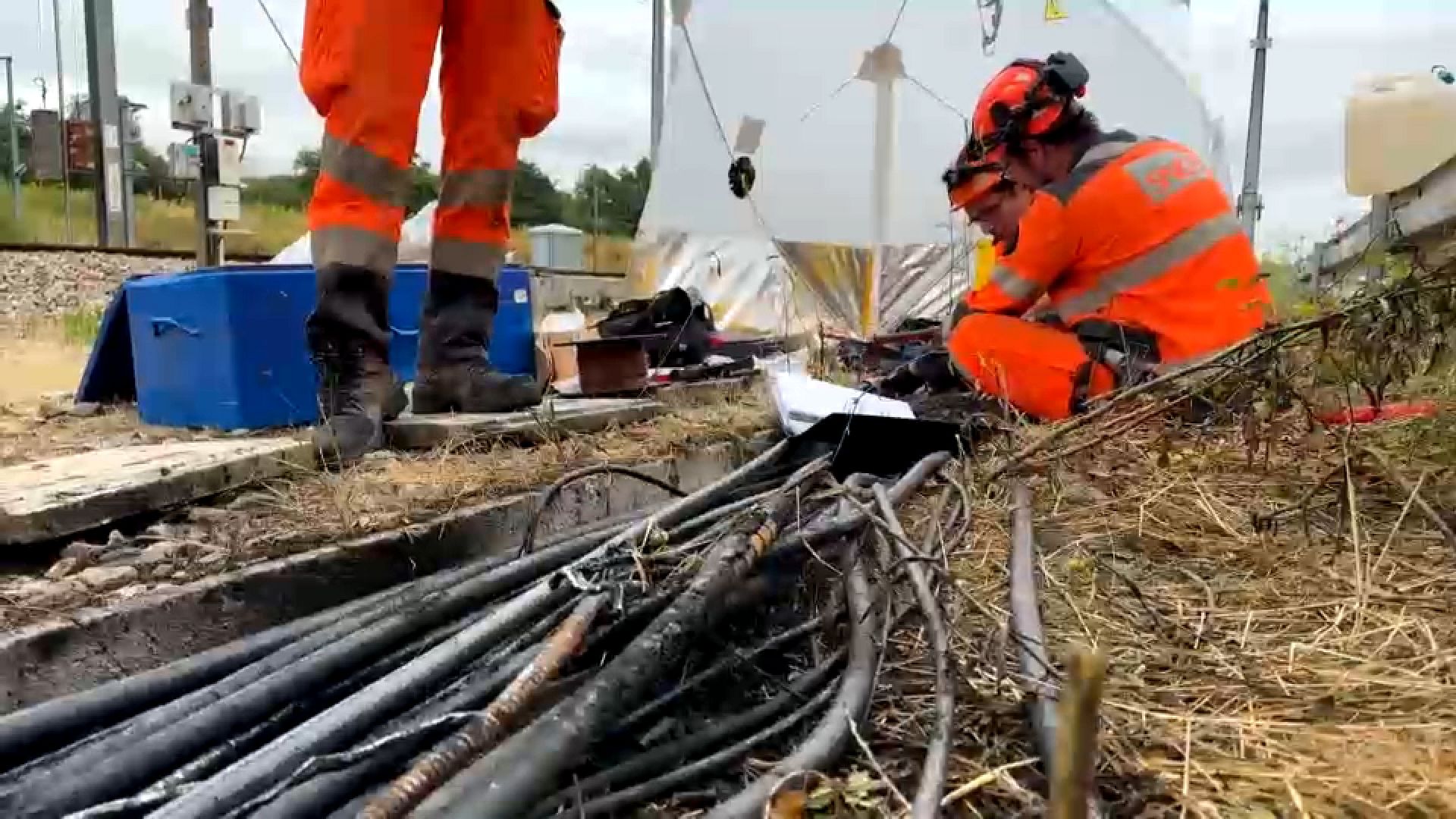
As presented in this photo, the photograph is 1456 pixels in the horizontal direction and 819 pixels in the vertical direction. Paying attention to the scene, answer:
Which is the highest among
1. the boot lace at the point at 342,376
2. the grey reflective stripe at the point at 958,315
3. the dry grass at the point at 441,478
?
the grey reflective stripe at the point at 958,315

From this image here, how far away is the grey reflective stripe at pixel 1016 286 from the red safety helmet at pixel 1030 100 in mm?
436

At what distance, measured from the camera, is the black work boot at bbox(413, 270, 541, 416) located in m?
2.93

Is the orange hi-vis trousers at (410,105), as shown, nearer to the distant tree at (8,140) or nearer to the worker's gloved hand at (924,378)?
the worker's gloved hand at (924,378)

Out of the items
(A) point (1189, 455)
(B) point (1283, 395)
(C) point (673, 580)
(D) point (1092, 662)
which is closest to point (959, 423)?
(A) point (1189, 455)

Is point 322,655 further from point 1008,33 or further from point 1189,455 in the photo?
point 1008,33

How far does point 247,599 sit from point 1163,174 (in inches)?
112

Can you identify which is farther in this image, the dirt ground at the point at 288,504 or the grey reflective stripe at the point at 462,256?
the grey reflective stripe at the point at 462,256

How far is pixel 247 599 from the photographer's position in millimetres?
1656

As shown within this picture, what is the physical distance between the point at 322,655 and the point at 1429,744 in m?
1.15

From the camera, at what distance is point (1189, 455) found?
229 cm

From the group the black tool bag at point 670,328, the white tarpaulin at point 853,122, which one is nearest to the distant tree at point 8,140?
the white tarpaulin at point 853,122

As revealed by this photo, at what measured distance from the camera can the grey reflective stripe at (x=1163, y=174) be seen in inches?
132

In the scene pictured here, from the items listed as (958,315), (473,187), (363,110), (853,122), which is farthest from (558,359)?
(853,122)

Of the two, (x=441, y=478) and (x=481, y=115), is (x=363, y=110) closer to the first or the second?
(x=481, y=115)
